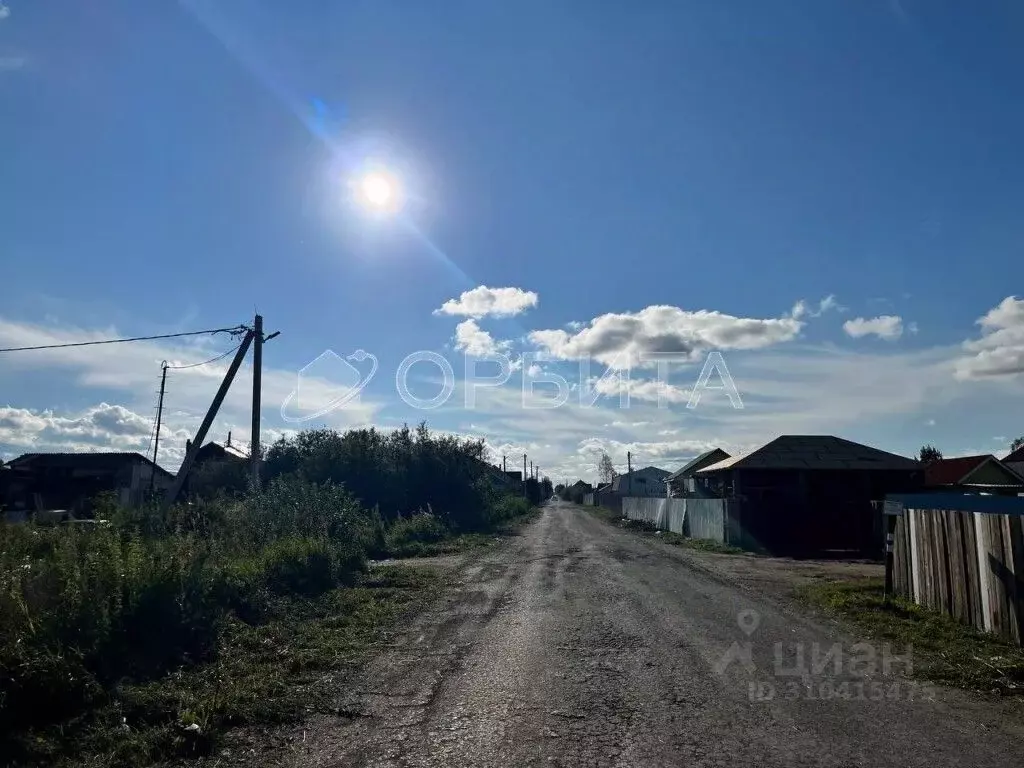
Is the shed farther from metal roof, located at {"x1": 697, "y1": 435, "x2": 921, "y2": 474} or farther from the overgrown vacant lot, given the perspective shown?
the overgrown vacant lot

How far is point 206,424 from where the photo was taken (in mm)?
19422

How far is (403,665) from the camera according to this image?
7.76m

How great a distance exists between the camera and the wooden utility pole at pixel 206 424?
1828cm

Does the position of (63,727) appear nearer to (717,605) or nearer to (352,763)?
(352,763)

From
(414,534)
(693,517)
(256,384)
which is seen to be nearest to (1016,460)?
(693,517)

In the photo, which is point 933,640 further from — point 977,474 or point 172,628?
point 977,474

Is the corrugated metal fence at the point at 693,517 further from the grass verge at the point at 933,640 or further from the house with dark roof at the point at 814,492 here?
the grass verge at the point at 933,640

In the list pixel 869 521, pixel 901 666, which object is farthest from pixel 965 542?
pixel 869 521

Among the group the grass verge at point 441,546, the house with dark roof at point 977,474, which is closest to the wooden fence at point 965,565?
the grass verge at point 441,546

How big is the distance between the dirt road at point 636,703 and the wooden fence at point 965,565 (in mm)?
1833

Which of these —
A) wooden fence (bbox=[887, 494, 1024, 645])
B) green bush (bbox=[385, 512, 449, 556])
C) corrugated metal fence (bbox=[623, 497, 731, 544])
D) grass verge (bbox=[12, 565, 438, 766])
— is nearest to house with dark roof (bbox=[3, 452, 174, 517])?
green bush (bbox=[385, 512, 449, 556])

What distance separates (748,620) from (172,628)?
7241mm

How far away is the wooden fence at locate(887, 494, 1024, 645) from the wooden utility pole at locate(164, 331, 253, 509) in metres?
15.2

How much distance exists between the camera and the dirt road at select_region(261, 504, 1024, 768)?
509 cm
